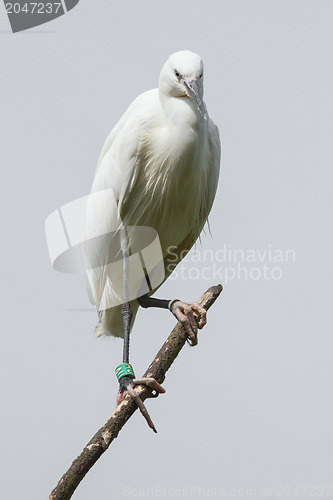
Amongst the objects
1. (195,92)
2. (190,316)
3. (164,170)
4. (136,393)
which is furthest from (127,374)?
(195,92)

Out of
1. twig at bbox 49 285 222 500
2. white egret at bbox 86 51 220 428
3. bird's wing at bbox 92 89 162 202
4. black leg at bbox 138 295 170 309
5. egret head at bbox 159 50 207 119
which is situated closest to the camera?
twig at bbox 49 285 222 500

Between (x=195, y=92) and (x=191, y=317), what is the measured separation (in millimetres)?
996

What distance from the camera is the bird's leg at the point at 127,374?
3209 mm

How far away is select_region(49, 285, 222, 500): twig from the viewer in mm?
2994

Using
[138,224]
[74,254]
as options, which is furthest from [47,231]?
[138,224]

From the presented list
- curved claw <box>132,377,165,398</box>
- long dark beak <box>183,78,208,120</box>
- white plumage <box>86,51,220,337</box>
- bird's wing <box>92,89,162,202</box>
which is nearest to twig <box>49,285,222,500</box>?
curved claw <box>132,377,165,398</box>

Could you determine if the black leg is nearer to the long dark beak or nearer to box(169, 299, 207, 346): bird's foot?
box(169, 299, 207, 346): bird's foot

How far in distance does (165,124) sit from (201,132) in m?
0.17

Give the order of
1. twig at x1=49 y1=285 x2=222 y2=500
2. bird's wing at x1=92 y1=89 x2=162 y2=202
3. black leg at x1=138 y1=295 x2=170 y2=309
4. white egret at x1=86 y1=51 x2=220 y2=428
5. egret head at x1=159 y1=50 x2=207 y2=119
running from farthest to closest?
black leg at x1=138 y1=295 x2=170 y2=309
bird's wing at x1=92 y1=89 x2=162 y2=202
white egret at x1=86 y1=51 x2=220 y2=428
egret head at x1=159 y1=50 x2=207 y2=119
twig at x1=49 y1=285 x2=222 y2=500

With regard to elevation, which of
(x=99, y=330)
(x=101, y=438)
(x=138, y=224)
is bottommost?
(x=101, y=438)

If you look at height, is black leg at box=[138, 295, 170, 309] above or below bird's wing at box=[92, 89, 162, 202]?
below

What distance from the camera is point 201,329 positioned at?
3.37 m

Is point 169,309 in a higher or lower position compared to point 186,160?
lower

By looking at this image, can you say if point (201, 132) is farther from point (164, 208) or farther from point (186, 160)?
point (164, 208)
